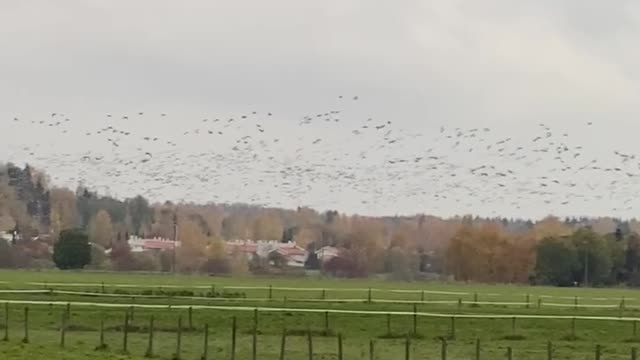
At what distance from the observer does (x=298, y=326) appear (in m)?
59.4

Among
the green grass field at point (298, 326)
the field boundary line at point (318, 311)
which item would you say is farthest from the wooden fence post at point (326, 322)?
the field boundary line at point (318, 311)

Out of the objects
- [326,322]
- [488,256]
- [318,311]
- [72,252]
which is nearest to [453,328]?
[326,322]

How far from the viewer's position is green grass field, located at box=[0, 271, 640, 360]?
1852 inches

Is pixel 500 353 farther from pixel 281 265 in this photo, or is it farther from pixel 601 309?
pixel 281 265

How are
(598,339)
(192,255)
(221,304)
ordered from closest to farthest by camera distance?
(598,339) → (221,304) → (192,255)

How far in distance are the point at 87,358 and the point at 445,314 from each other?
3408 centimetres

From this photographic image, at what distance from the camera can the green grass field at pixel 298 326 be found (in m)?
47.0

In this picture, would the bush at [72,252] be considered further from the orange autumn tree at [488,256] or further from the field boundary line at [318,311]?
the field boundary line at [318,311]

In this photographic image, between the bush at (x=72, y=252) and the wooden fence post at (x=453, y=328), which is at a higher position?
the bush at (x=72, y=252)

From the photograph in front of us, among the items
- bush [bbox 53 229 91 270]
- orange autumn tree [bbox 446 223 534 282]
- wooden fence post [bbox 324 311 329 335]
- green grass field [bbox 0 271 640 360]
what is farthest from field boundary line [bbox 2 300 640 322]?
orange autumn tree [bbox 446 223 534 282]

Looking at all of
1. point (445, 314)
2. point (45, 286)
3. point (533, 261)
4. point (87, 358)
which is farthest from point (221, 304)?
point (533, 261)

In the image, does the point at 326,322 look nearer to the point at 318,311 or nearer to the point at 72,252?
the point at 318,311

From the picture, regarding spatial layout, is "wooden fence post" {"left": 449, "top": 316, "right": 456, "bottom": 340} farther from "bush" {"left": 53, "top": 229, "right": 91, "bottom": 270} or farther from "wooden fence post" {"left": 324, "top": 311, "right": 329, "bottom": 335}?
"bush" {"left": 53, "top": 229, "right": 91, "bottom": 270}

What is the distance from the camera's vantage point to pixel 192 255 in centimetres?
19838
